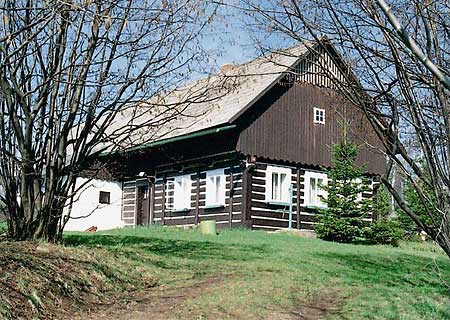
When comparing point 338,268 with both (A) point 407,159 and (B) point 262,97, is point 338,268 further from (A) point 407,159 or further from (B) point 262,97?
(B) point 262,97

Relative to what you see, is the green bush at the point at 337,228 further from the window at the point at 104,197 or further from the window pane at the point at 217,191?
the window at the point at 104,197

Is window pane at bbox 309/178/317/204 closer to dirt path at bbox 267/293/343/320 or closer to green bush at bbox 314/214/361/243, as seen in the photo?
green bush at bbox 314/214/361/243

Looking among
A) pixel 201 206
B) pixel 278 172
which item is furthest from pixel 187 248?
pixel 201 206

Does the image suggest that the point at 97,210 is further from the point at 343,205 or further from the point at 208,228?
the point at 343,205

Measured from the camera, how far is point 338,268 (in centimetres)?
1377

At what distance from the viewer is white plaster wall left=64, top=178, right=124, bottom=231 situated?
1228 inches

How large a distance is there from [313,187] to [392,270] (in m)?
12.0

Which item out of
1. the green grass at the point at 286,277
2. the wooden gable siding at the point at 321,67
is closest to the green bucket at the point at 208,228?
the green grass at the point at 286,277

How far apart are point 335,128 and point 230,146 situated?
5.26 metres

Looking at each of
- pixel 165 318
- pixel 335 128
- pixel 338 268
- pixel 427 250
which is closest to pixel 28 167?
pixel 165 318

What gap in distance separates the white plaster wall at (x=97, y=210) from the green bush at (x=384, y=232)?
1263cm

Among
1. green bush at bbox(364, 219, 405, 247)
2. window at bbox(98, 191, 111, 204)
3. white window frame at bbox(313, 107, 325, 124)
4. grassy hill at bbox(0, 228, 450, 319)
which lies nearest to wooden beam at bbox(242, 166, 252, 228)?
green bush at bbox(364, 219, 405, 247)

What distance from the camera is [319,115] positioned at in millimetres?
26906

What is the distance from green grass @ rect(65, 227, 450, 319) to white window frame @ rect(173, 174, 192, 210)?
9.75 metres
